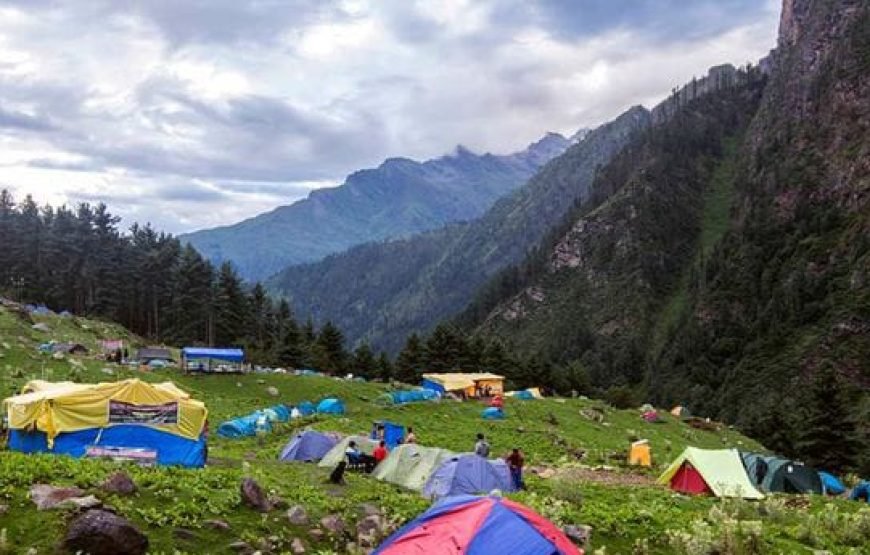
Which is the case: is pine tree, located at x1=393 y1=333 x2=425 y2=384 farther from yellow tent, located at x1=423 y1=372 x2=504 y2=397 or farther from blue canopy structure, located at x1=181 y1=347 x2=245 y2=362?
blue canopy structure, located at x1=181 y1=347 x2=245 y2=362

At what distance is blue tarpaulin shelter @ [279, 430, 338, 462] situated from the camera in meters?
33.2

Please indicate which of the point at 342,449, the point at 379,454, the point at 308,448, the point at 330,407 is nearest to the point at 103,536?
the point at 379,454

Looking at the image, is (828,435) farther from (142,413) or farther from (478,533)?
(478,533)

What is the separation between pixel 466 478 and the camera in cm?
2512

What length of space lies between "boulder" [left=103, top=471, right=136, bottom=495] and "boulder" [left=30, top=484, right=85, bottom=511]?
27.0 inches

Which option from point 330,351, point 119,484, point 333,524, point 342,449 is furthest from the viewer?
point 330,351

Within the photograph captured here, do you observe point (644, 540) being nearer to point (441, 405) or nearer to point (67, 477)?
point (67, 477)

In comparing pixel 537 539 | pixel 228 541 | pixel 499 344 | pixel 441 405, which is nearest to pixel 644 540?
pixel 537 539

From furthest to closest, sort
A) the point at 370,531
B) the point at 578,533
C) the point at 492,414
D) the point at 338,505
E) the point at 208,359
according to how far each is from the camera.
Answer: the point at 208,359
the point at 492,414
the point at 338,505
the point at 578,533
the point at 370,531

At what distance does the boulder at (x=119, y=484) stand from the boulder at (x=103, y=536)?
6.94 ft

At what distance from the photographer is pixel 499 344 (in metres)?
97.7

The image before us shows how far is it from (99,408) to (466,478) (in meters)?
12.8

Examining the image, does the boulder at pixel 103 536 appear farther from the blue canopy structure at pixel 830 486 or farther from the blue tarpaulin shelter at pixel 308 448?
the blue canopy structure at pixel 830 486

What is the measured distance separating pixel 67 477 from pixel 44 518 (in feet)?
8.20
